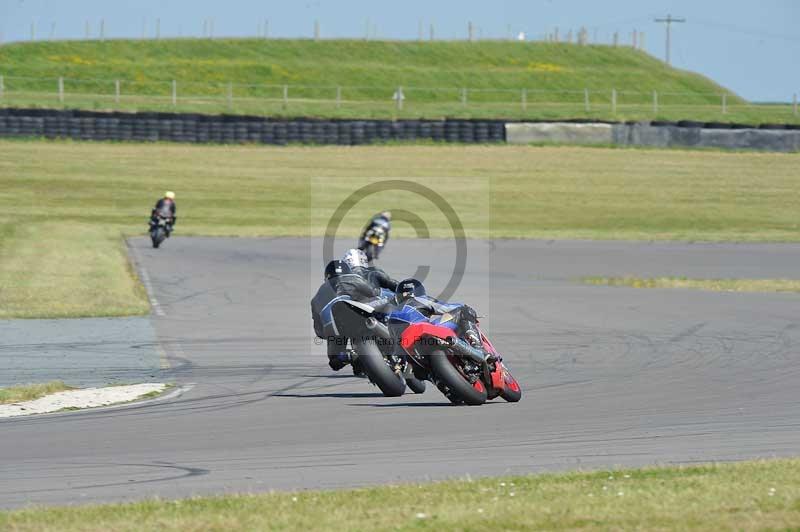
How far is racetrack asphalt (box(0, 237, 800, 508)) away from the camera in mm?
8898

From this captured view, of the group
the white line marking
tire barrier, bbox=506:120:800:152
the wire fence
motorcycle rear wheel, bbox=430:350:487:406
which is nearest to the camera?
motorcycle rear wheel, bbox=430:350:487:406

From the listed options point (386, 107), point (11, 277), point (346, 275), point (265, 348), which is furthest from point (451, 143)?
point (346, 275)

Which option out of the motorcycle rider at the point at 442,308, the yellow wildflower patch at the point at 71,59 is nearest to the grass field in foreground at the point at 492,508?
the motorcycle rider at the point at 442,308

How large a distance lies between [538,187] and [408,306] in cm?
3565

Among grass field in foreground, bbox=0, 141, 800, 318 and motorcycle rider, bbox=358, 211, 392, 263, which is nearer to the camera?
motorcycle rider, bbox=358, 211, 392, 263

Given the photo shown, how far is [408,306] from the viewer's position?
12.2m

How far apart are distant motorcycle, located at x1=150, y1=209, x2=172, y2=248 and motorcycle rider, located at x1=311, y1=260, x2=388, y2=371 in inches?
772

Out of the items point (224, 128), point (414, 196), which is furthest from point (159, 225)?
point (224, 128)

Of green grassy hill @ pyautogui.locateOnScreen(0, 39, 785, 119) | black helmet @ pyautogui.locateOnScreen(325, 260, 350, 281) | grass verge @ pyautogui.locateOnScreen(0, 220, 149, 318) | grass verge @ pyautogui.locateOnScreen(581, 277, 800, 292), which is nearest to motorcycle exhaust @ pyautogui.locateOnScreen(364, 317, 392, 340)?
black helmet @ pyautogui.locateOnScreen(325, 260, 350, 281)

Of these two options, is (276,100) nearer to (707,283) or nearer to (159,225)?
(159,225)

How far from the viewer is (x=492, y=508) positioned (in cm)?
745

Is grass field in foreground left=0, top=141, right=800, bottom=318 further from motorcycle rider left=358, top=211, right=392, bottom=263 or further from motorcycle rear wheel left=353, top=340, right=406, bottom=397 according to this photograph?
motorcycle rear wheel left=353, top=340, right=406, bottom=397

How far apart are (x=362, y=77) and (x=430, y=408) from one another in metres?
73.2

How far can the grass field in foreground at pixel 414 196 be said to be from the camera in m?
41.3
